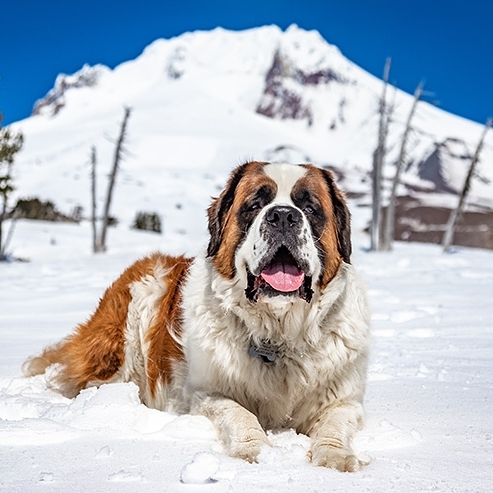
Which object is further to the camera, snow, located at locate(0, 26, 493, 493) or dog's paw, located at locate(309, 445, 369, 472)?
dog's paw, located at locate(309, 445, 369, 472)

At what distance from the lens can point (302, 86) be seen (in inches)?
4690

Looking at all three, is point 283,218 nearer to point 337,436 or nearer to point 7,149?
point 337,436

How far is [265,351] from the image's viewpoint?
2.75 m

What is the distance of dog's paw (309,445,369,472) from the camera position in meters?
2.01

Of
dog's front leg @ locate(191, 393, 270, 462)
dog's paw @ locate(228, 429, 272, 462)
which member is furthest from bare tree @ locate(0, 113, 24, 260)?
dog's paw @ locate(228, 429, 272, 462)

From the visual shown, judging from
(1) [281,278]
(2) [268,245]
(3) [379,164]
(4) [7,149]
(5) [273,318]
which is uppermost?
(3) [379,164]

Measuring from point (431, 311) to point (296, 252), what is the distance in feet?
13.9

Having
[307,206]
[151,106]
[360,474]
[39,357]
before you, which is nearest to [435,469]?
[360,474]

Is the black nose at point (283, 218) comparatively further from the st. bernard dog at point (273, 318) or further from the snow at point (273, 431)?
the snow at point (273, 431)

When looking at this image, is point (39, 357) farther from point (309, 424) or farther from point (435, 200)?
point (435, 200)

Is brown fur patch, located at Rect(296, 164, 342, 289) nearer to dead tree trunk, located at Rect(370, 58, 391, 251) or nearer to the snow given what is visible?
the snow

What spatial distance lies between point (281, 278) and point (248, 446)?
0.77 metres

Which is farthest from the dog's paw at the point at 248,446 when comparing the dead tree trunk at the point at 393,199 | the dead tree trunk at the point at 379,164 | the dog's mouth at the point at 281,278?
the dead tree trunk at the point at 379,164

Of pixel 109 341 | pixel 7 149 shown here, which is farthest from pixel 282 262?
pixel 7 149
